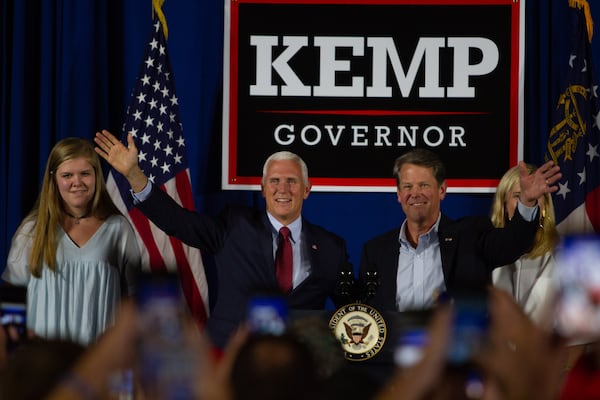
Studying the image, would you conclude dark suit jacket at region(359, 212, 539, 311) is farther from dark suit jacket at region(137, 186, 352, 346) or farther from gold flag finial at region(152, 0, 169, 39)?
gold flag finial at region(152, 0, 169, 39)

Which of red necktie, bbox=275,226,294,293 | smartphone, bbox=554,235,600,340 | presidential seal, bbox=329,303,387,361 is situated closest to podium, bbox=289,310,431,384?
presidential seal, bbox=329,303,387,361

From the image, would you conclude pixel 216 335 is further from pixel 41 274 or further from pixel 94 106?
pixel 94 106

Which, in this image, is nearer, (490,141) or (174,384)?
(174,384)

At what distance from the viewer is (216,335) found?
14.2 feet

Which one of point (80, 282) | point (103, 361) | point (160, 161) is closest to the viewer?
point (103, 361)

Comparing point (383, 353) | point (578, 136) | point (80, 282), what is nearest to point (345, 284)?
point (383, 353)

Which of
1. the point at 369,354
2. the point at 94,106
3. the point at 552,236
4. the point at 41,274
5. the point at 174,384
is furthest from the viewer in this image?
the point at 94,106

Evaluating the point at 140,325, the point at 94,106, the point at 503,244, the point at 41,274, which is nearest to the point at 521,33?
the point at 503,244

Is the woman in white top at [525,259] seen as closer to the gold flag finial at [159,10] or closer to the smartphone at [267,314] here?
the gold flag finial at [159,10]

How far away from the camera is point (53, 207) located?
4.35 metres

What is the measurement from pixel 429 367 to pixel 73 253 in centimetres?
304

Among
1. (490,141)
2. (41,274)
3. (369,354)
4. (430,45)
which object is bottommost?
(369,354)

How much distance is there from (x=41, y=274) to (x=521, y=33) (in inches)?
125

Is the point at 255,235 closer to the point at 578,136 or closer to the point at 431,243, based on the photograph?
the point at 431,243
